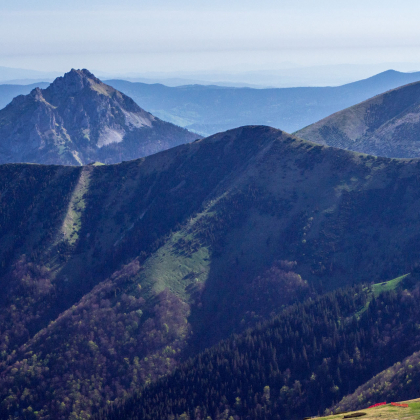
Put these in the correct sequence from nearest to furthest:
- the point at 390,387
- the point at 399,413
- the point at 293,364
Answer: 1. the point at 399,413
2. the point at 390,387
3. the point at 293,364

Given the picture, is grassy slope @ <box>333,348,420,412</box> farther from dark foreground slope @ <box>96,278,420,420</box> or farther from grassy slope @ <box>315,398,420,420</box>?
grassy slope @ <box>315,398,420,420</box>

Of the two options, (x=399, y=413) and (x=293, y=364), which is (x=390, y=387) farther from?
(x=399, y=413)

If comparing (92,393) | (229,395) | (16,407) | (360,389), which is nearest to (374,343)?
(360,389)

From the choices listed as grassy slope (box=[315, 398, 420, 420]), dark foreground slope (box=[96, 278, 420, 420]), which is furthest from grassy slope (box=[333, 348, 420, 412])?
grassy slope (box=[315, 398, 420, 420])

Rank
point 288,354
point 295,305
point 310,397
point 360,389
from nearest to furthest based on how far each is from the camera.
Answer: point 360,389 → point 310,397 → point 288,354 → point 295,305

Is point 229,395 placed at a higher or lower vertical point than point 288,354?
lower

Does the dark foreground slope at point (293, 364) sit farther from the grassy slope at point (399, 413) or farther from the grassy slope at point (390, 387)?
the grassy slope at point (399, 413)

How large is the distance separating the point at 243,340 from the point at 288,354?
2125 cm

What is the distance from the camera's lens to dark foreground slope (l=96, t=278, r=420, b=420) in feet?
489

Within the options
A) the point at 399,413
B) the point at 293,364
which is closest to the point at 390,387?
the point at 293,364

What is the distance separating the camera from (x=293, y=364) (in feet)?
523

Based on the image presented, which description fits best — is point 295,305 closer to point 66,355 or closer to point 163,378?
point 163,378

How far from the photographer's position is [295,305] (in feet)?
623

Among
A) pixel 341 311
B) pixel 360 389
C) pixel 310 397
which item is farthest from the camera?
pixel 341 311
